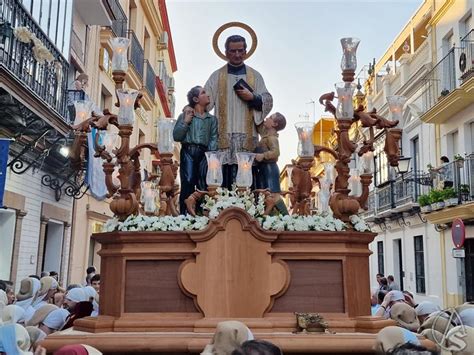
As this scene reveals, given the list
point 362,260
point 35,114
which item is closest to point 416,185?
point 35,114

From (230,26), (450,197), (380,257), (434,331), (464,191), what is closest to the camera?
(434,331)

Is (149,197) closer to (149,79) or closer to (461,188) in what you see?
(461,188)

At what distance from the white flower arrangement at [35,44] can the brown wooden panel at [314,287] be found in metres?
6.72

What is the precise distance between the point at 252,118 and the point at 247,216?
196cm

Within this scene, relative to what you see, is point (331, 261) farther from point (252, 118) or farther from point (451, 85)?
point (451, 85)

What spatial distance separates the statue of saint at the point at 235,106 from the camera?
6.49 m

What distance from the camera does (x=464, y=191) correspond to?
15.3 meters

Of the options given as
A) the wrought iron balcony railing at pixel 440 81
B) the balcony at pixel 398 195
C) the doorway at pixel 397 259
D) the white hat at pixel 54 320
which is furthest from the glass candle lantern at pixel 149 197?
the doorway at pixel 397 259

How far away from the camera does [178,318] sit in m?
4.84

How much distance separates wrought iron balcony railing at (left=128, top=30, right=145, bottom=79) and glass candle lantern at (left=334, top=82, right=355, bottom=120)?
14121 mm

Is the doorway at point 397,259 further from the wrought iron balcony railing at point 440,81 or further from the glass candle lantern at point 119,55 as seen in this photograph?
the glass candle lantern at point 119,55

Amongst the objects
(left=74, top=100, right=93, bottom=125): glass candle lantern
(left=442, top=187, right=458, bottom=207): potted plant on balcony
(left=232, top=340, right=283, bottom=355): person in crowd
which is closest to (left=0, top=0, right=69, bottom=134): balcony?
(left=74, top=100, right=93, bottom=125): glass candle lantern

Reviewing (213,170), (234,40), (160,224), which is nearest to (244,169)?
(213,170)

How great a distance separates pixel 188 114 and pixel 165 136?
18.6 inches
